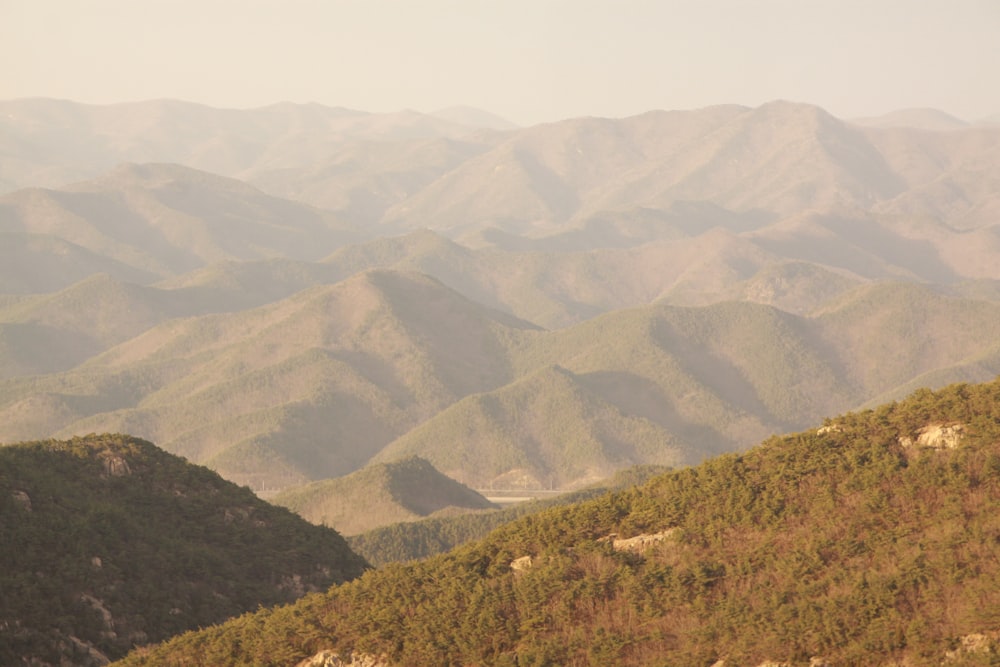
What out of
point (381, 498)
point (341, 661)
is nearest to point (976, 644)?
point (341, 661)

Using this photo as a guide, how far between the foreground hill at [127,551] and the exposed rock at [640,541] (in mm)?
23518

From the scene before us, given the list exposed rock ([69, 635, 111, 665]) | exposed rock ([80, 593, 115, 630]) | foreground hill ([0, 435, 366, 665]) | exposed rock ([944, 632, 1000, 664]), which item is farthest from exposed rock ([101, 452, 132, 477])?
exposed rock ([944, 632, 1000, 664])

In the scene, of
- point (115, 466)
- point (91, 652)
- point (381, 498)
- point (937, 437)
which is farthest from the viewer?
point (381, 498)

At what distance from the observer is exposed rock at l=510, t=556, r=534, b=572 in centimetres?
5153

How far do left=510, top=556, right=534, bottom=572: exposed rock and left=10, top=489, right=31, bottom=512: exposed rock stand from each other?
94.5 ft

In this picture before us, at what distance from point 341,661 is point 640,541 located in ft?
43.0

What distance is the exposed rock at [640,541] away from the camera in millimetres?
52094

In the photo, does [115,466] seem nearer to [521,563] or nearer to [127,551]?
[127,551]

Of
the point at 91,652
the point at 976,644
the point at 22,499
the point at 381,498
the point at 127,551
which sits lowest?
the point at 381,498

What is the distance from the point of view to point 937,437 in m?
53.7

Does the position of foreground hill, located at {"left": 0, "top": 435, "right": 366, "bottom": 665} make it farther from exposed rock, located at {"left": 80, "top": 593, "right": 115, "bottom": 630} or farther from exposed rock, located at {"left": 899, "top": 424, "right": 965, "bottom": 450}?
exposed rock, located at {"left": 899, "top": 424, "right": 965, "bottom": 450}

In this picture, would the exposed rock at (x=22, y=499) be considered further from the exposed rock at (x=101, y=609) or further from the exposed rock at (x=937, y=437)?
the exposed rock at (x=937, y=437)

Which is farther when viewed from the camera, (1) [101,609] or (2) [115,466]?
(2) [115,466]

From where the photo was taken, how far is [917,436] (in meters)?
54.6
